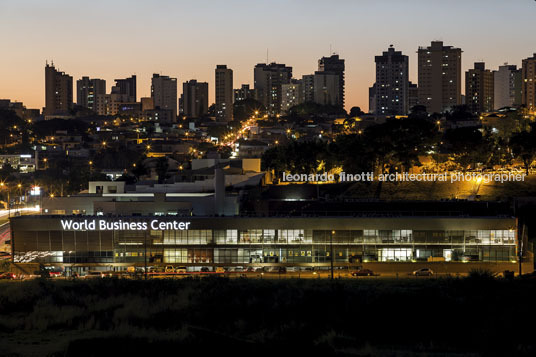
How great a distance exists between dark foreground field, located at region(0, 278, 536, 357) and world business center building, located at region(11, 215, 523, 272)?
18.5 meters

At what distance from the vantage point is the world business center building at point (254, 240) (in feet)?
124

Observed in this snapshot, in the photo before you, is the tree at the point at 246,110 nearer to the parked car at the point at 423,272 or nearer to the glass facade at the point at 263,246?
the glass facade at the point at 263,246

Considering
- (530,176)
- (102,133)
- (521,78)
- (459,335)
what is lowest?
(459,335)

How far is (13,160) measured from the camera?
9744 centimetres

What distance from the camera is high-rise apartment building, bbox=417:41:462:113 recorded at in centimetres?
19225

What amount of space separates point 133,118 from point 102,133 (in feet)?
152

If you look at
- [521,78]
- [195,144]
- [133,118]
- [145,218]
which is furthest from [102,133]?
[521,78]

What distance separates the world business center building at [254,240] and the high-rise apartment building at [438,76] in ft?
520

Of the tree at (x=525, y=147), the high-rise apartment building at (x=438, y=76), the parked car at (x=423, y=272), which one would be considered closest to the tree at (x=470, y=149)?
the tree at (x=525, y=147)

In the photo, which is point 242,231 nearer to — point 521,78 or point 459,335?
point 459,335

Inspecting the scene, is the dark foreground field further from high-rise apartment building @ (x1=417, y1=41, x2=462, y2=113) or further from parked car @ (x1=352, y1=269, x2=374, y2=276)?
high-rise apartment building @ (x1=417, y1=41, x2=462, y2=113)

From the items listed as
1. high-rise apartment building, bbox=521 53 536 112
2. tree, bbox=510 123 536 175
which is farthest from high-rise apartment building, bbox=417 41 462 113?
tree, bbox=510 123 536 175

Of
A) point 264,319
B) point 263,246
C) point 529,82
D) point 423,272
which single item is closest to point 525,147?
point 423,272

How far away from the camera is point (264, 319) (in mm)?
15461
